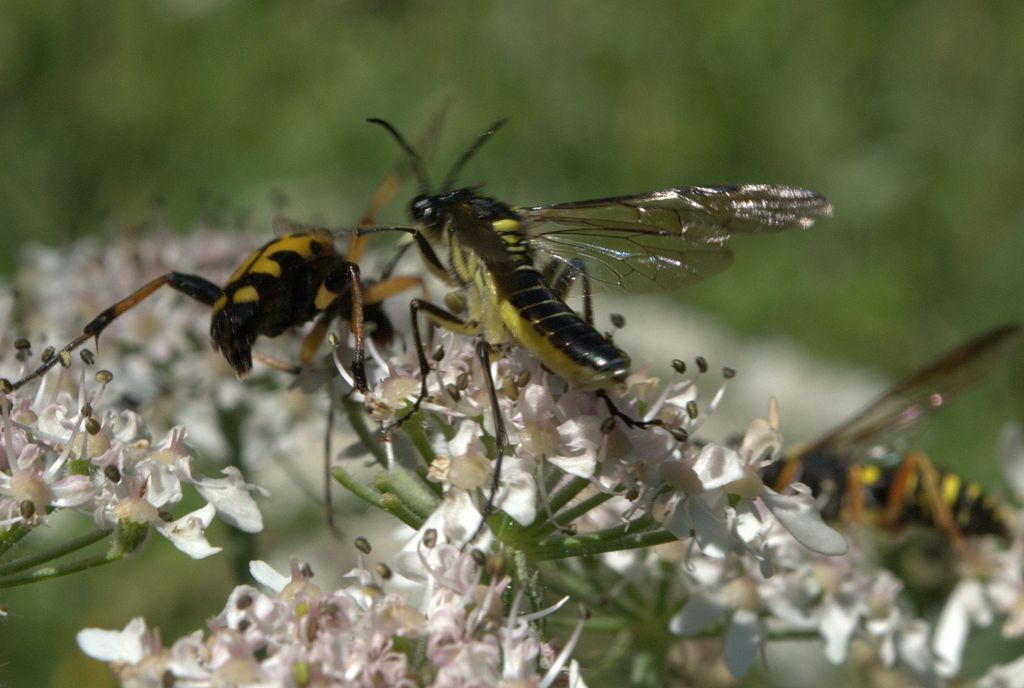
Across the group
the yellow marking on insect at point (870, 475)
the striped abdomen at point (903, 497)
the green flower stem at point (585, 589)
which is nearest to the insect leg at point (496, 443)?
the green flower stem at point (585, 589)

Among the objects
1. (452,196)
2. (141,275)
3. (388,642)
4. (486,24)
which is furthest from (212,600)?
(486,24)

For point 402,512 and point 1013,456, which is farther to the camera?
point 1013,456

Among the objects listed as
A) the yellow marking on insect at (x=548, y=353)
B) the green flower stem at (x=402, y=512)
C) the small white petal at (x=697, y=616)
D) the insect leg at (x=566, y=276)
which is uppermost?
the insect leg at (x=566, y=276)

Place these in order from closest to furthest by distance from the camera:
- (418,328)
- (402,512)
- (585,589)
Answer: (402,512)
(418,328)
(585,589)

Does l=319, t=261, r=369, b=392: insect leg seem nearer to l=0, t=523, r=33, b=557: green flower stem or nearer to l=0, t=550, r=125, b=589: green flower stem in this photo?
l=0, t=550, r=125, b=589: green flower stem

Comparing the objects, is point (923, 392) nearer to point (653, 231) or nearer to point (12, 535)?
point (653, 231)

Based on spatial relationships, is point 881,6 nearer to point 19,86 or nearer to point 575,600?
point 19,86

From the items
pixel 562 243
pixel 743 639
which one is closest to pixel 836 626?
pixel 743 639

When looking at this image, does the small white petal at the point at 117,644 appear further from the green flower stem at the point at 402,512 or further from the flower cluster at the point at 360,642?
the green flower stem at the point at 402,512
